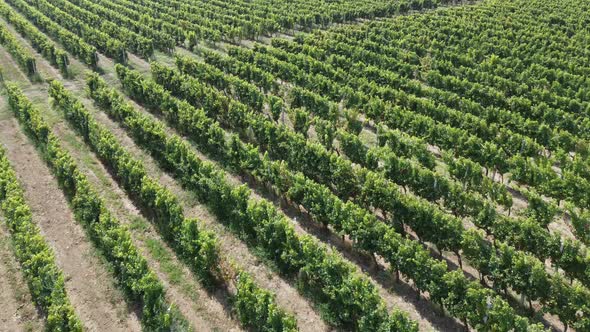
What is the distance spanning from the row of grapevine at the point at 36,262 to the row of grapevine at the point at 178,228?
181 inches

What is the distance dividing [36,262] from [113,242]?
9.01 ft

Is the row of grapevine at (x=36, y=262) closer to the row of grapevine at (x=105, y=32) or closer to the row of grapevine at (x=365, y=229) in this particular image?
the row of grapevine at (x=365, y=229)

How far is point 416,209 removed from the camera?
790 inches

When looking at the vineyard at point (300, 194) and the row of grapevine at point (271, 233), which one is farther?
the vineyard at point (300, 194)

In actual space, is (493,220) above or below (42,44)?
above

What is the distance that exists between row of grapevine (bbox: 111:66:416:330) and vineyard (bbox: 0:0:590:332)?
0.09m

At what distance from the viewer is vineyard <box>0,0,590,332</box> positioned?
1703 centimetres

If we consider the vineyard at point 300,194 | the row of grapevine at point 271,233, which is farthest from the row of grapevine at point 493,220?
the row of grapevine at point 271,233

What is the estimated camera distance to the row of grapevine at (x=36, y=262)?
15.7 meters

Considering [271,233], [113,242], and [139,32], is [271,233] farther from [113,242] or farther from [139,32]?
[139,32]

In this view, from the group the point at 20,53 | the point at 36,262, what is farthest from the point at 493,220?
the point at 20,53

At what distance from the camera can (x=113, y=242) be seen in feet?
61.0

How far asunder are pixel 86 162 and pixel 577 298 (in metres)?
24.7

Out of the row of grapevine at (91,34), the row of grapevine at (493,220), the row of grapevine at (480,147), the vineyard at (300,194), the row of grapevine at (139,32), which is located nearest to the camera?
the vineyard at (300,194)
